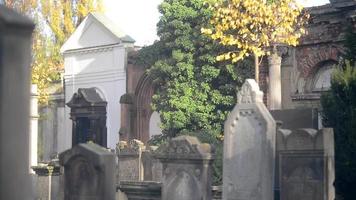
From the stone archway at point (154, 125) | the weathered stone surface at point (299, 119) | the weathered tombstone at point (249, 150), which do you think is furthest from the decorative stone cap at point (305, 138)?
the stone archway at point (154, 125)

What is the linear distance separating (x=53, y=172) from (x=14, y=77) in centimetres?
1531

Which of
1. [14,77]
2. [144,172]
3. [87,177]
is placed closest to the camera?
[14,77]

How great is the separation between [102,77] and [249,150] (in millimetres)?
18561

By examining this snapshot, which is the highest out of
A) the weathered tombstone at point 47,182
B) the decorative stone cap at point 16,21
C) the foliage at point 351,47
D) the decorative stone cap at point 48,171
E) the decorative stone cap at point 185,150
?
the foliage at point 351,47

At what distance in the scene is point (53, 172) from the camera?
1950 cm

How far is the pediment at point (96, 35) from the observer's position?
31.0 m

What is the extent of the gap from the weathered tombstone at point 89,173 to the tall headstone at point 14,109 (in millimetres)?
6228

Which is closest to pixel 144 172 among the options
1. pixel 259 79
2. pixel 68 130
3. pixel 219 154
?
pixel 219 154

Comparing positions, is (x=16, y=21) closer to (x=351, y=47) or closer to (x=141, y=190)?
(x=141, y=190)

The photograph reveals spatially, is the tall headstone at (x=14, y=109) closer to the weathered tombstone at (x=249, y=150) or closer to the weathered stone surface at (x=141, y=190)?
the weathered tombstone at (x=249, y=150)

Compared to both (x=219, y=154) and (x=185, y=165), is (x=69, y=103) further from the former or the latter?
(x=185, y=165)

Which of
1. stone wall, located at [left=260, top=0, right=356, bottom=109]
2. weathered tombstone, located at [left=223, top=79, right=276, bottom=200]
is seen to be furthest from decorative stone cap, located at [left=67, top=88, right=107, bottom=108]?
weathered tombstone, located at [left=223, top=79, right=276, bottom=200]

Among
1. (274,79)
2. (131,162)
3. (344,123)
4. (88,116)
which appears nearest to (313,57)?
(274,79)

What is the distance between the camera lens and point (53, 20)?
4009 centimetres
